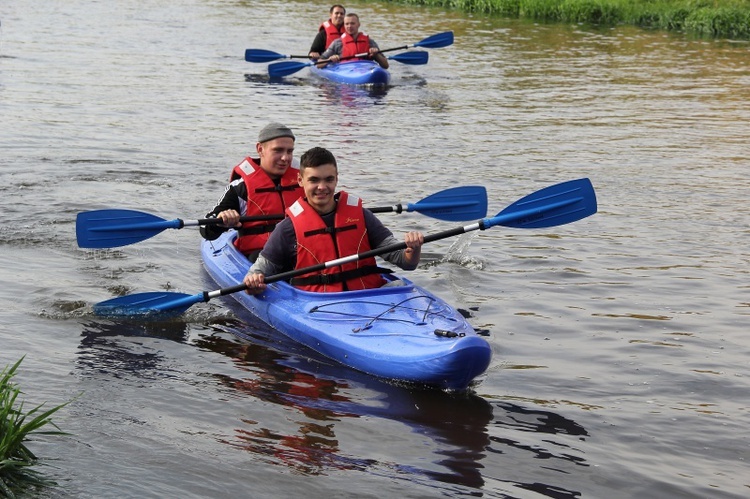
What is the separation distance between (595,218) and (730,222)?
3.86 feet

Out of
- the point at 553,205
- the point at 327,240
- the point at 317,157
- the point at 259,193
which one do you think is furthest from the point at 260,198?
the point at 553,205

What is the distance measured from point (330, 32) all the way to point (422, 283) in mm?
10523

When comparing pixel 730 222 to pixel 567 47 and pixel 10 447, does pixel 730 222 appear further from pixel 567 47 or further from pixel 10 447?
pixel 567 47

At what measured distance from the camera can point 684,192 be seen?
10.8 metres

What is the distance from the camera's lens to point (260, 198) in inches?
313

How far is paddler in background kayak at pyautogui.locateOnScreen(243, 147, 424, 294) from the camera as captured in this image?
6.77 m

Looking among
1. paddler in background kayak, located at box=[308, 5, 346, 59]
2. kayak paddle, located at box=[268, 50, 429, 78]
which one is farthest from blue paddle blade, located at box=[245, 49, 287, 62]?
paddler in background kayak, located at box=[308, 5, 346, 59]

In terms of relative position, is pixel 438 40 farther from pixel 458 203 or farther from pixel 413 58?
pixel 458 203

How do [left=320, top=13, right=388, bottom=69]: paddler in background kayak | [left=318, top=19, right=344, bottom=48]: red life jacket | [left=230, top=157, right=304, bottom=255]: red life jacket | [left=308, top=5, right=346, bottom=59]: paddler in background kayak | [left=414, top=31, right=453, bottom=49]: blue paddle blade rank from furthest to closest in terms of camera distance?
[left=414, top=31, right=453, bottom=49]: blue paddle blade → [left=318, top=19, right=344, bottom=48]: red life jacket → [left=308, top=5, right=346, bottom=59]: paddler in background kayak → [left=320, top=13, right=388, bottom=69]: paddler in background kayak → [left=230, top=157, right=304, bottom=255]: red life jacket

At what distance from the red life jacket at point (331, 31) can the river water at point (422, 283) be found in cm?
98

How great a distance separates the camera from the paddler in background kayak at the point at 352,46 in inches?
675

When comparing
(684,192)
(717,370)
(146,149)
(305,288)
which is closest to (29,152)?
(146,149)

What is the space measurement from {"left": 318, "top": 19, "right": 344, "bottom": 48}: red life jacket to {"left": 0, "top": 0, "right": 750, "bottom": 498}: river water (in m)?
0.98

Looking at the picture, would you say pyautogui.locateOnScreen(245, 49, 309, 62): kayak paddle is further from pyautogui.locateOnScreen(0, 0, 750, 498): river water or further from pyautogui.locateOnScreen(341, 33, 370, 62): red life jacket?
pyautogui.locateOnScreen(341, 33, 370, 62): red life jacket
